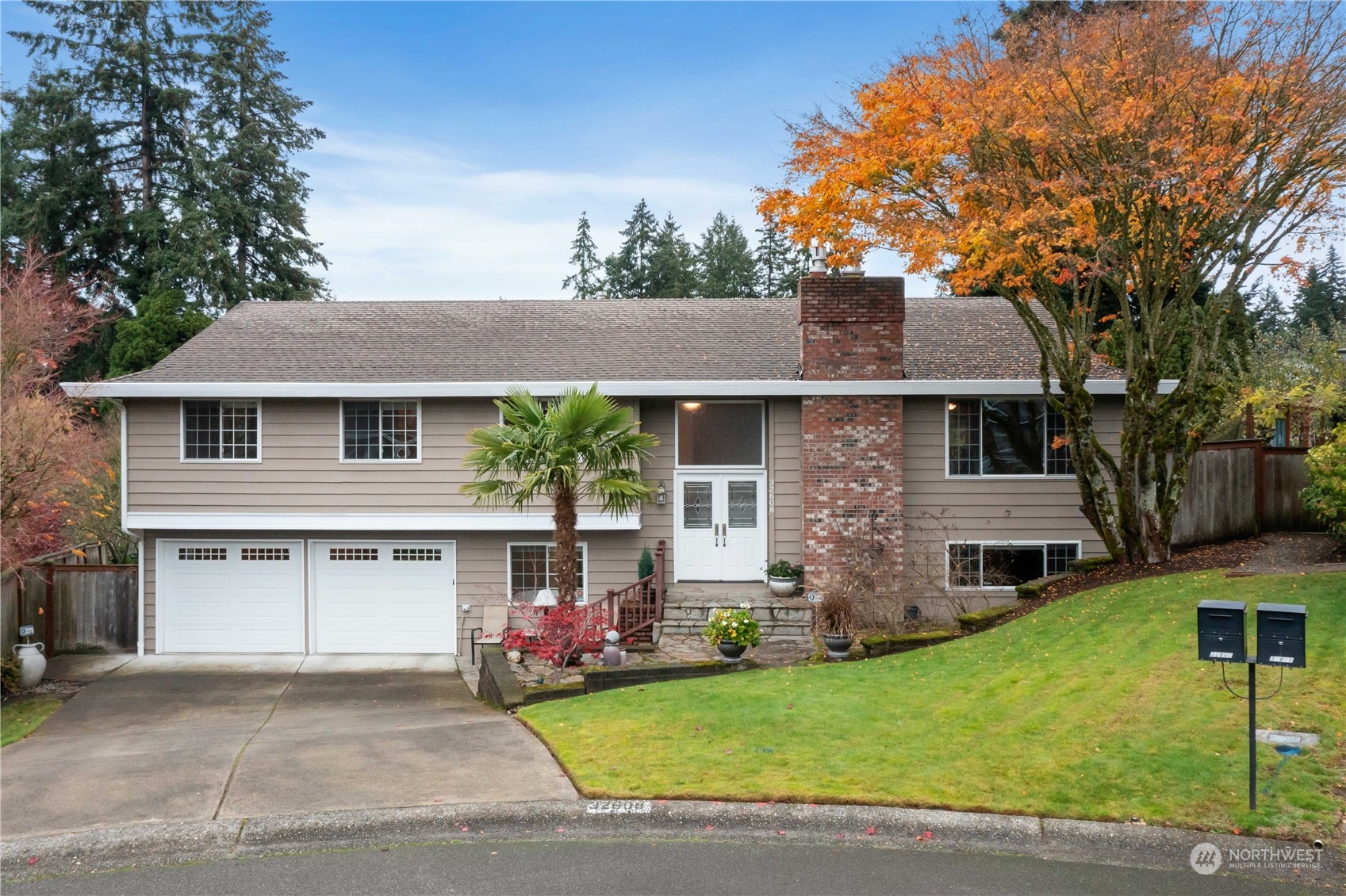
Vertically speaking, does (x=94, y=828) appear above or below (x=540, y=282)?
below

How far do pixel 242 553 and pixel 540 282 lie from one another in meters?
35.8

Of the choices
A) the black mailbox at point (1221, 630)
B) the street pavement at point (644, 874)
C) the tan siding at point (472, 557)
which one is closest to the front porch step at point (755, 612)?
the tan siding at point (472, 557)

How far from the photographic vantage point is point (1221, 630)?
6.56 metres

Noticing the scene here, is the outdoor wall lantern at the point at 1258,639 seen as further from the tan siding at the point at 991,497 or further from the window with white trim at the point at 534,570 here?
the window with white trim at the point at 534,570

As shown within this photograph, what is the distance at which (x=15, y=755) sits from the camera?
9336 millimetres

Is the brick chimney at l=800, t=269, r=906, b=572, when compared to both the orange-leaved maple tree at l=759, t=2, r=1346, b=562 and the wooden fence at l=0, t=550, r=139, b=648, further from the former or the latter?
the wooden fence at l=0, t=550, r=139, b=648

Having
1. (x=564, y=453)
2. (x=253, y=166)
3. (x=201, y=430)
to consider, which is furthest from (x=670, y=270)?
(x=564, y=453)

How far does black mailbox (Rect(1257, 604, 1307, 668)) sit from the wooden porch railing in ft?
29.0

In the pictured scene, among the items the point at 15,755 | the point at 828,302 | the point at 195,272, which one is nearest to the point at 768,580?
the point at 828,302

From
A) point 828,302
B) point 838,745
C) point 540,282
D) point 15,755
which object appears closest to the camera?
point 838,745

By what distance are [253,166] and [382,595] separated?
970 inches

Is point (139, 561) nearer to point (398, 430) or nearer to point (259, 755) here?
point (398, 430)

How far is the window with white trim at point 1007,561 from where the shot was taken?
620 inches

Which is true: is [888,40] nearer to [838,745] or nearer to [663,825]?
[838,745]
